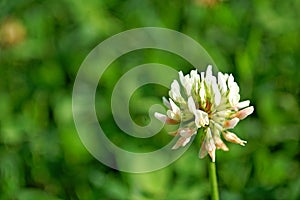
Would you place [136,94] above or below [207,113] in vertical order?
above

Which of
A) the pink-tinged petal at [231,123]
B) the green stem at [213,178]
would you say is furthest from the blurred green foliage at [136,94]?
the pink-tinged petal at [231,123]

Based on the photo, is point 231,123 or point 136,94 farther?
point 136,94

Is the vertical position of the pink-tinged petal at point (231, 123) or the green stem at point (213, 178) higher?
the pink-tinged petal at point (231, 123)

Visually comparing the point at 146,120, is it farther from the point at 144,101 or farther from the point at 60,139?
the point at 60,139

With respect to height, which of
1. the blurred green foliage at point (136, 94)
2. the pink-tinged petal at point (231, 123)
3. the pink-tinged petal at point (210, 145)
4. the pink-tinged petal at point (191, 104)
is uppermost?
the blurred green foliage at point (136, 94)

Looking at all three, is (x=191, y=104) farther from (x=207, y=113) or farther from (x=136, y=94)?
(x=136, y=94)

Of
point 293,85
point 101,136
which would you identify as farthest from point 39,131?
point 293,85

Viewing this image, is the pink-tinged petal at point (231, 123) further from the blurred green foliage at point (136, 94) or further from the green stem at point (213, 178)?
the blurred green foliage at point (136, 94)

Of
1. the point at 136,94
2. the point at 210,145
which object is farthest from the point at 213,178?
the point at 136,94
